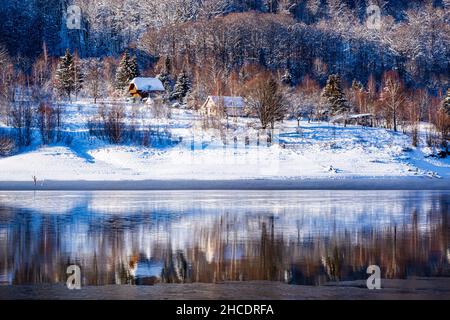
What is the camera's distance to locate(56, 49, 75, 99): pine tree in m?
89.4

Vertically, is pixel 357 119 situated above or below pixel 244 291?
above

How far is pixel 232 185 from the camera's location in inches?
1710

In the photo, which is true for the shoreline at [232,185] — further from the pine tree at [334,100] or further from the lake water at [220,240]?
the pine tree at [334,100]

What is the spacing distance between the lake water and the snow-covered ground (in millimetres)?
17431

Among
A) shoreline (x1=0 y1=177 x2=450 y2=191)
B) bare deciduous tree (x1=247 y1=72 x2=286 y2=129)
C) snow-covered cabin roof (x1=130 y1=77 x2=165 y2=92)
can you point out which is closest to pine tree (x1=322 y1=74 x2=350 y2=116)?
bare deciduous tree (x1=247 y1=72 x2=286 y2=129)

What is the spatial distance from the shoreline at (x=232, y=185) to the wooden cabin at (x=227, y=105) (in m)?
32.6

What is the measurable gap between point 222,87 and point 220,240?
7621cm

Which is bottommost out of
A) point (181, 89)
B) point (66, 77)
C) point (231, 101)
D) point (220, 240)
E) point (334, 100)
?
point (220, 240)

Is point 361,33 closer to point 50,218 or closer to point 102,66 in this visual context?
point 102,66

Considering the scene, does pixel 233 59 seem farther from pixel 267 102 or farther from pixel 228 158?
pixel 228 158

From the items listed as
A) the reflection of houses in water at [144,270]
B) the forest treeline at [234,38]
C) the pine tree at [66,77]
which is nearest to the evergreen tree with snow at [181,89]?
the pine tree at [66,77]

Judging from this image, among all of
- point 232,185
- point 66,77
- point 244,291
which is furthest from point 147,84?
point 244,291

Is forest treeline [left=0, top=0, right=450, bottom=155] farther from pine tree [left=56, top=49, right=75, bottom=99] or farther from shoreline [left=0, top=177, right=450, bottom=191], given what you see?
shoreline [left=0, top=177, right=450, bottom=191]

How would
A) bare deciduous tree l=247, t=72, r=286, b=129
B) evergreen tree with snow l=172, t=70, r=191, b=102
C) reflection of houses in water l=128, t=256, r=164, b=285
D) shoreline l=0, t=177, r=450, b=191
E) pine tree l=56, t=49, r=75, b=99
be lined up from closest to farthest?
reflection of houses in water l=128, t=256, r=164, b=285, shoreline l=0, t=177, r=450, b=191, bare deciduous tree l=247, t=72, r=286, b=129, pine tree l=56, t=49, r=75, b=99, evergreen tree with snow l=172, t=70, r=191, b=102
